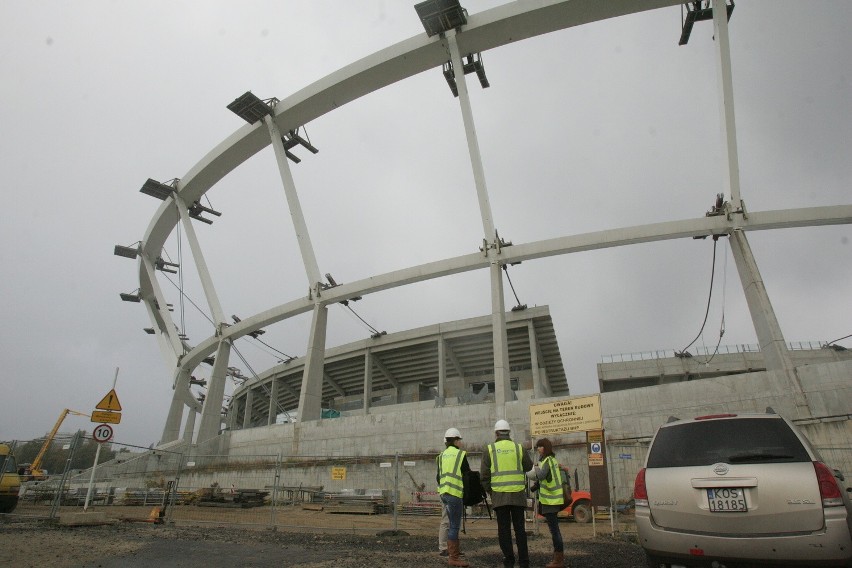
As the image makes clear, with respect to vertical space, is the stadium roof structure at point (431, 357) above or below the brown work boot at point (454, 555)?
above

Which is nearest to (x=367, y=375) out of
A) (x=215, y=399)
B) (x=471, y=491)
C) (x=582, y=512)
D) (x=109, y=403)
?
(x=215, y=399)

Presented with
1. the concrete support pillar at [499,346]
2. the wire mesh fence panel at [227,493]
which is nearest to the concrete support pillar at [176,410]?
the wire mesh fence panel at [227,493]

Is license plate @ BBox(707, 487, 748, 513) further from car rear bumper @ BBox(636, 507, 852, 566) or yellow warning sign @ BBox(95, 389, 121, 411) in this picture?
yellow warning sign @ BBox(95, 389, 121, 411)

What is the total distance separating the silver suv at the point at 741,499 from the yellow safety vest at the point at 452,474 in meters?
2.07

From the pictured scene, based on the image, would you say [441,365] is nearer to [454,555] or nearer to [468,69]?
[468,69]

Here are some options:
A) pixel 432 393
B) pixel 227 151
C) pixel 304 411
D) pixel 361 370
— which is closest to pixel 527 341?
pixel 432 393

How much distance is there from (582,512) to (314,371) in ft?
45.7

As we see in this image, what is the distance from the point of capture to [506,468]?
488 cm

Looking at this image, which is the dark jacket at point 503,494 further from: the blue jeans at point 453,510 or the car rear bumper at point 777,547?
the car rear bumper at point 777,547

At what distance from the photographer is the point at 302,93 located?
71.1 feet

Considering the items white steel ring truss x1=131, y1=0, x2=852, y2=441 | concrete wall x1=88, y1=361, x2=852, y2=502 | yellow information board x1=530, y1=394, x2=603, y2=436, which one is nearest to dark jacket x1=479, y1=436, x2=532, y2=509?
yellow information board x1=530, y1=394, x2=603, y2=436

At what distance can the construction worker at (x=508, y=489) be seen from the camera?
466 centimetres

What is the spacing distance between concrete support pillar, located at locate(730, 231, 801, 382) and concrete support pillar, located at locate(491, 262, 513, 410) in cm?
788

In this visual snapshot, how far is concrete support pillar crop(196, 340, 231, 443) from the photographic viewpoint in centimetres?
2514
